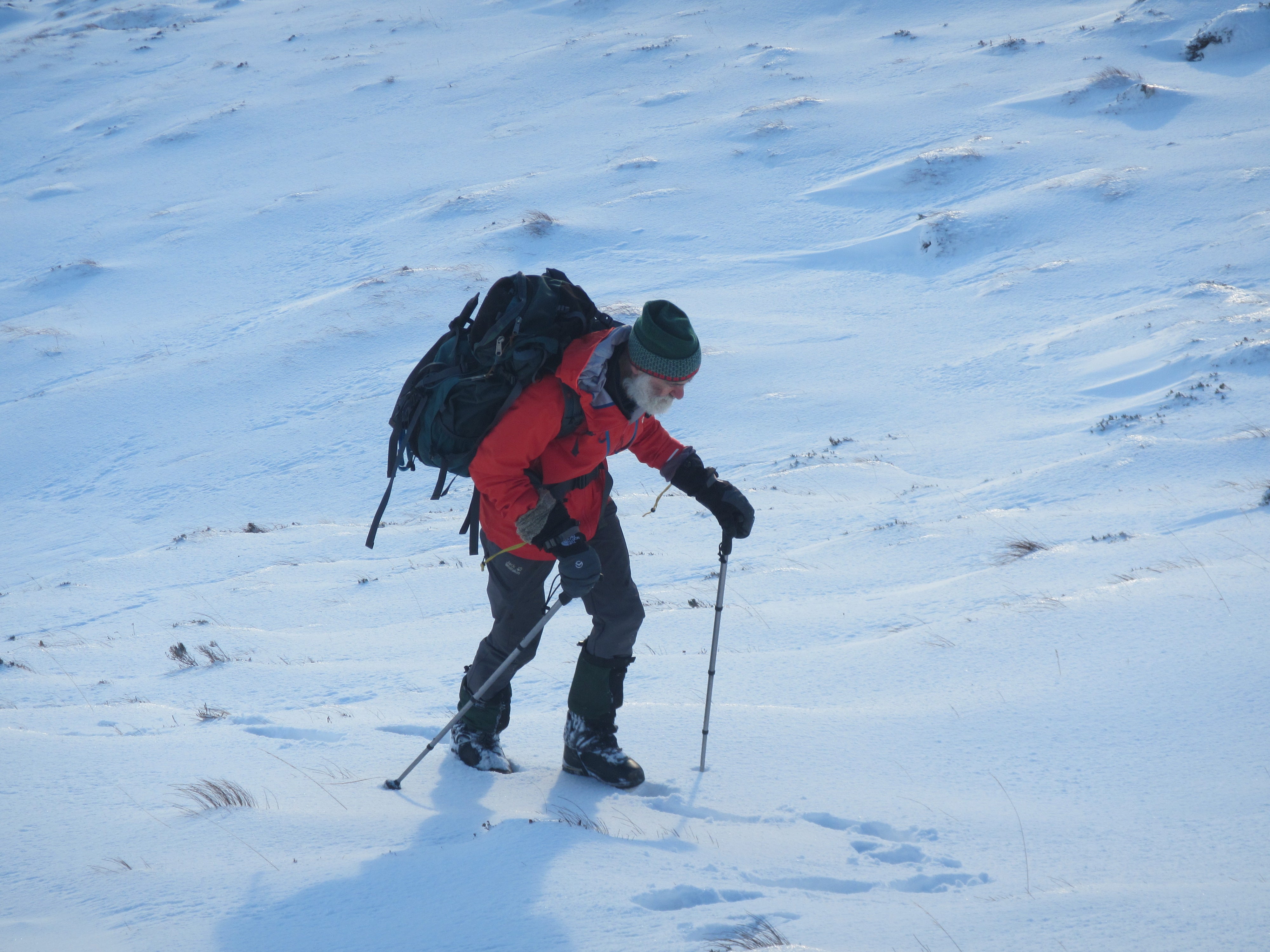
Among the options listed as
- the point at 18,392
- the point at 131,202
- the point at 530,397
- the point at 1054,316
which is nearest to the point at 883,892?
the point at 530,397

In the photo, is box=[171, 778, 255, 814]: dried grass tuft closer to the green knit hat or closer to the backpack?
the backpack

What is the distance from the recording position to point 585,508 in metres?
3.83

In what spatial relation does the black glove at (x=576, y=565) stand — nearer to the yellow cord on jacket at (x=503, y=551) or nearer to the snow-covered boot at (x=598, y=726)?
the yellow cord on jacket at (x=503, y=551)

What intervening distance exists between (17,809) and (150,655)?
10.7 ft

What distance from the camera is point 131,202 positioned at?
22.5 m

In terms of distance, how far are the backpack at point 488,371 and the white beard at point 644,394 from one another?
22 centimetres

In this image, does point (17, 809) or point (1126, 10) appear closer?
point (17, 809)

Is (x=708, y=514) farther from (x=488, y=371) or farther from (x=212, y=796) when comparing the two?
(x=212, y=796)

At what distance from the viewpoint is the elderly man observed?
3455 mm

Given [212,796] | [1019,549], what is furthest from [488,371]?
[1019,549]

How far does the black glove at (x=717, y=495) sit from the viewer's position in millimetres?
4117

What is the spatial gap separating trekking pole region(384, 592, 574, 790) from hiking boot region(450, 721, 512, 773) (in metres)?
0.07

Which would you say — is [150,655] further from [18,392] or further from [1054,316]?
[1054,316]

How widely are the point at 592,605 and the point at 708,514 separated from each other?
16.0ft
